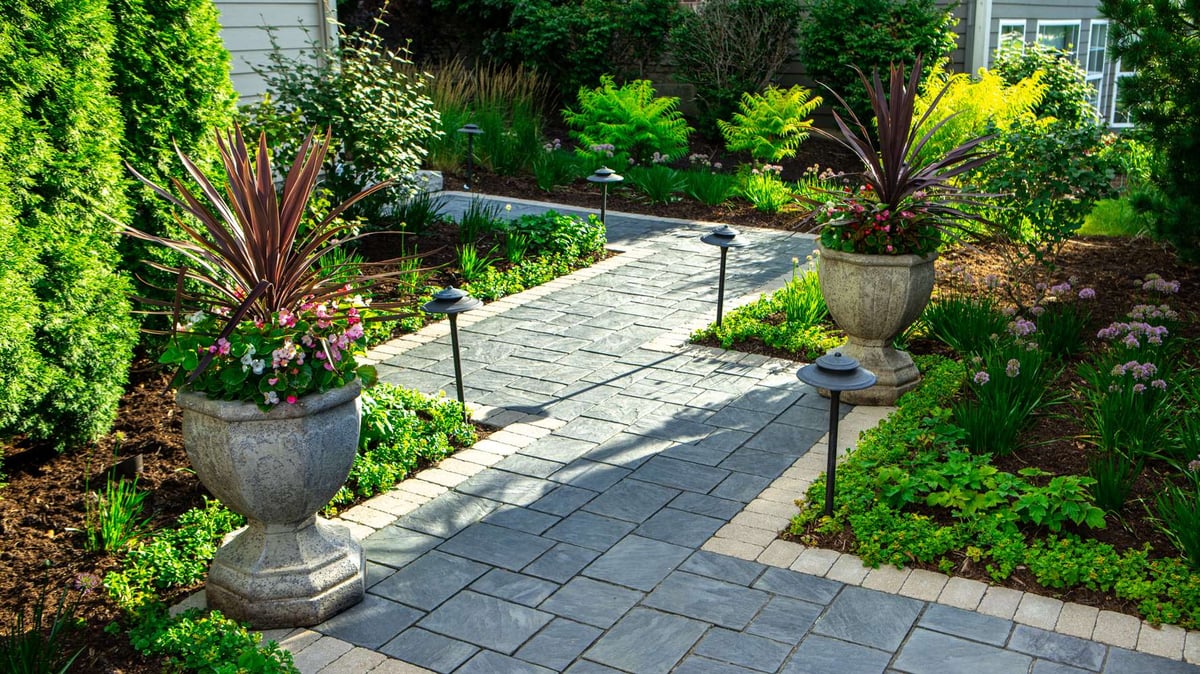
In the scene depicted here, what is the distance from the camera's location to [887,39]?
42.4 feet

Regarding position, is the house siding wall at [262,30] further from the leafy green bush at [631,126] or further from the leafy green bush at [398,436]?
the leafy green bush at [398,436]

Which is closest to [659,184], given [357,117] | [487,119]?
[487,119]

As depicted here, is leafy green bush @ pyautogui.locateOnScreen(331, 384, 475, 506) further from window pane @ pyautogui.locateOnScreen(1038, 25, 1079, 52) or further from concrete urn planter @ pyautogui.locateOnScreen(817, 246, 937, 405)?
window pane @ pyautogui.locateOnScreen(1038, 25, 1079, 52)

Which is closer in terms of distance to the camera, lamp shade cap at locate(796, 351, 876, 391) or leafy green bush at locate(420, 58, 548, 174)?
lamp shade cap at locate(796, 351, 876, 391)

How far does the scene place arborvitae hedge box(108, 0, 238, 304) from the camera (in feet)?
18.2

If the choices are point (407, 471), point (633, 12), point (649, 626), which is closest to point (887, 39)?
point (633, 12)

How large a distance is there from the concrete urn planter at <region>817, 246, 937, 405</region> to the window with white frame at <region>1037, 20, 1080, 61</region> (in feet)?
38.2

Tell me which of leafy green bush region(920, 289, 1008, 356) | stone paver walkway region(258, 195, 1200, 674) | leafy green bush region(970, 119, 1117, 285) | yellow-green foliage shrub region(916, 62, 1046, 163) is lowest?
stone paver walkway region(258, 195, 1200, 674)

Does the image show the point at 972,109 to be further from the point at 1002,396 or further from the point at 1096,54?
the point at 1096,54

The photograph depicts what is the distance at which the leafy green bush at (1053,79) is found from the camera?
41.6ft

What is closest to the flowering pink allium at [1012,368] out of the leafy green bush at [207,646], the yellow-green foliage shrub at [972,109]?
the leafy green bush at [207,646]

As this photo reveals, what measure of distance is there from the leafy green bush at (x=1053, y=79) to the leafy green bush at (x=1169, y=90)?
18.6 ft

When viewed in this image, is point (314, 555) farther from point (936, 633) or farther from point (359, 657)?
point (936, 633)

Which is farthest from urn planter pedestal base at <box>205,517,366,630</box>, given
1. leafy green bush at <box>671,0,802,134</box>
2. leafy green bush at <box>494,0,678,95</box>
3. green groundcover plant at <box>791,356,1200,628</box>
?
leafy green bush at <box>494,0,678,95</box>
